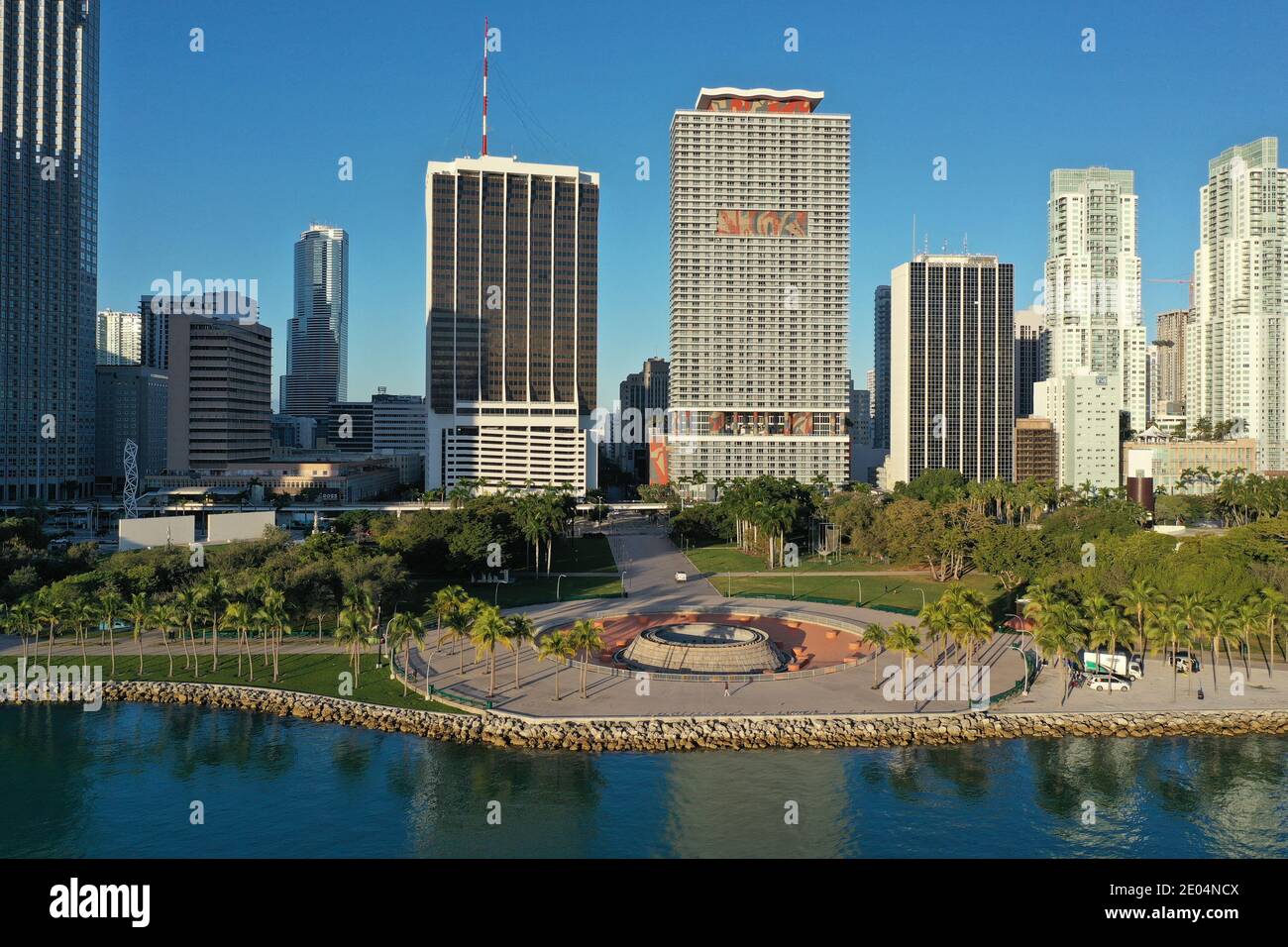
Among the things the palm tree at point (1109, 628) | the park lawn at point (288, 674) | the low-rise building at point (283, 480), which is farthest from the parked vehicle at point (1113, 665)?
the low-rise building at point (283, 480)

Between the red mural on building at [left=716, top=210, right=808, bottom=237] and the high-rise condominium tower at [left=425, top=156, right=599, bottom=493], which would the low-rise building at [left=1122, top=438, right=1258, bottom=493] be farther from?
the high-rise condominium tower at [left=425, top=156, right=599, bottom=493]

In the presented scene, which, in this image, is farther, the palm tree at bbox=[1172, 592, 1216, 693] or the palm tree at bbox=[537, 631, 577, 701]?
the palm tree at bbox=[1172, 592, 1216, 693]

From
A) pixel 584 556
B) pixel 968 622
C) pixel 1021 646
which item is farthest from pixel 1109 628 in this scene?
pixel 584 556

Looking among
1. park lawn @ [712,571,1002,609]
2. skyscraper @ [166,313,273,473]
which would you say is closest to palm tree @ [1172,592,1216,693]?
park lawn @ [712,571,1002,609]

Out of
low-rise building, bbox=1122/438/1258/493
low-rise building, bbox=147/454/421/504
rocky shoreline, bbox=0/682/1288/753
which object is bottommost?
rocky shoreline, bbox=0/682/1288/753

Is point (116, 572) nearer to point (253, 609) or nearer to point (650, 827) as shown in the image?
point (253, 609)

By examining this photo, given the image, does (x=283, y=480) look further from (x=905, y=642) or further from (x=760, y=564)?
(x=905, y=642)
